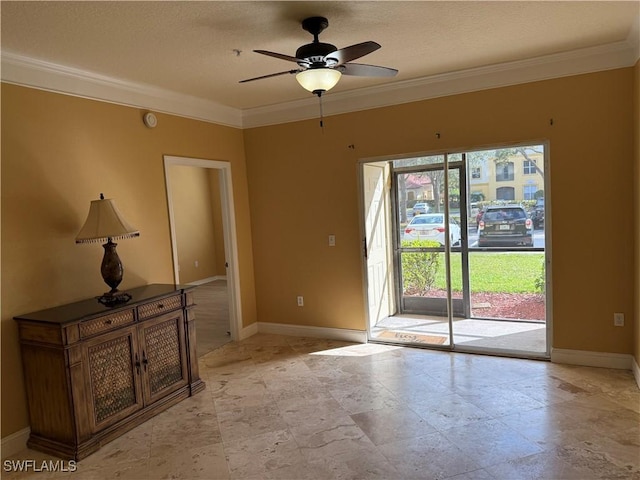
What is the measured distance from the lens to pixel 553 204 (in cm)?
377

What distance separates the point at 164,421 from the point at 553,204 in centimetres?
359

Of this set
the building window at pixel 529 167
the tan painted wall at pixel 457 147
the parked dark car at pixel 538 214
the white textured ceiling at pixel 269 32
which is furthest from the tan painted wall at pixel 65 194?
the parked dark car at pixel 538 214

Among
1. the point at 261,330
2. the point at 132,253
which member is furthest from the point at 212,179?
the point at 132,253

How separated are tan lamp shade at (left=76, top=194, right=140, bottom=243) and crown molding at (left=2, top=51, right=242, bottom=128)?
3.01 feet

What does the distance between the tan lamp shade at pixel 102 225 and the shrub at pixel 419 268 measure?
9.31 ft

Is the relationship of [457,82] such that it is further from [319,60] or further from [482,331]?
[482,331]

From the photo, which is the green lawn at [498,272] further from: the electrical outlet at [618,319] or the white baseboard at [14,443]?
the white baseboard at [14,443]

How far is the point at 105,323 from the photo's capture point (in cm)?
295

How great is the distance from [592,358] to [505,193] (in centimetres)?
162

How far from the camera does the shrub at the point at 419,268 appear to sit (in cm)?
459

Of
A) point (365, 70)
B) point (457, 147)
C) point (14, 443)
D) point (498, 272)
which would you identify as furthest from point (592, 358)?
point (14, 443)

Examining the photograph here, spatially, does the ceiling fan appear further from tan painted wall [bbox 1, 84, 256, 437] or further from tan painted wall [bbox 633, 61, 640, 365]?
tan painted wall [bbox 633, 61, 640, 365]

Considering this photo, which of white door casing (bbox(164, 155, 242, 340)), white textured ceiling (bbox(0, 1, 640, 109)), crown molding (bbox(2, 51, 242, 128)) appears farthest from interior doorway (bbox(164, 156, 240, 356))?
white textured ceiling (bbox(0, 1, 640, 109))

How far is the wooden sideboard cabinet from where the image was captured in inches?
108
